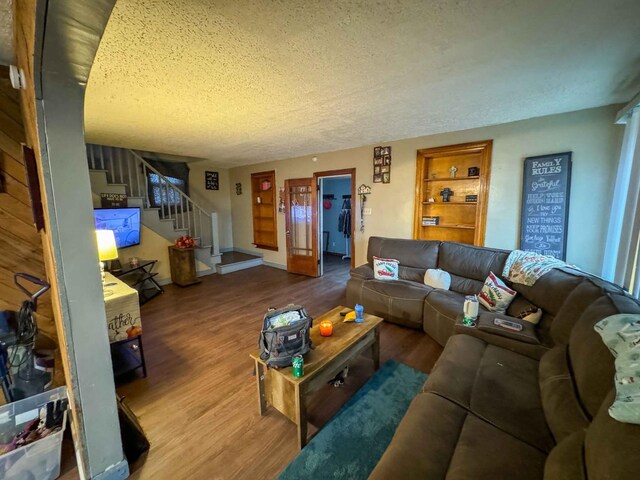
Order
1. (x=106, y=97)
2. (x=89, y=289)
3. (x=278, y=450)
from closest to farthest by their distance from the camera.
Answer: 1. (x=89, y=289)
2. (x=278, y=450)
3. (x=106, y=97)

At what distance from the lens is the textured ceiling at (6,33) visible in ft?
4.02

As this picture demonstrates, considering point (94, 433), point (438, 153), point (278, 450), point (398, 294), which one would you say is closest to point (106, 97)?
point (94, 433)

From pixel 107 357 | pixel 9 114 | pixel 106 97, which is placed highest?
pixel 106 97

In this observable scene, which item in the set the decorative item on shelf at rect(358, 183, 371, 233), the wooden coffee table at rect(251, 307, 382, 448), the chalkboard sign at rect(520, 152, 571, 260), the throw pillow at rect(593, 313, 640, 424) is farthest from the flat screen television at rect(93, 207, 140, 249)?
the chalkboard sign at rect(520, 152, 571, 260)

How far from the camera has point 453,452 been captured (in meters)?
1.12

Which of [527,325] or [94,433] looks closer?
[94,433]

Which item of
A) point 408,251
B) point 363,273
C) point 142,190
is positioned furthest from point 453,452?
point 142,190

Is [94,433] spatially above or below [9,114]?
below

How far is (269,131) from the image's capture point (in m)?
3.34

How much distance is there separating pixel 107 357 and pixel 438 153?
13.5 ft

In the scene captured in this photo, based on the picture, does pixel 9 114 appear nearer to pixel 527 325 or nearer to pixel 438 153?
pixel 527 325

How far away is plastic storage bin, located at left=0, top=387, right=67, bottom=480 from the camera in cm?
130

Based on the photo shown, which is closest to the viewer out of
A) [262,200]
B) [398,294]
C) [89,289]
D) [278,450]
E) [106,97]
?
[89,289]

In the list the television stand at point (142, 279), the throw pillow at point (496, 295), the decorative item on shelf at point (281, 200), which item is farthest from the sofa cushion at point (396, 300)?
the television stand at point (142, 279)
